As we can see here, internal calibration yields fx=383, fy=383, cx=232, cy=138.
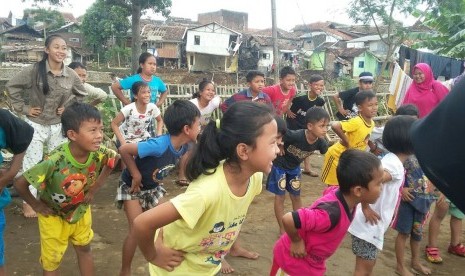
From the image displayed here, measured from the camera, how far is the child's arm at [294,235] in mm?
2234

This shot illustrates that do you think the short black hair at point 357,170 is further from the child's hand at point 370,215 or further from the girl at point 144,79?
the girl at point 144,79

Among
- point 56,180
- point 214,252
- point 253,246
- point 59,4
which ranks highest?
point 59,4

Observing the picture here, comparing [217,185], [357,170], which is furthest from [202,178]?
[357,170]

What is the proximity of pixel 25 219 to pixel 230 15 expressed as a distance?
49.8m

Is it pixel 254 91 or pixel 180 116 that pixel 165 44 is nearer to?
pixel 254 91

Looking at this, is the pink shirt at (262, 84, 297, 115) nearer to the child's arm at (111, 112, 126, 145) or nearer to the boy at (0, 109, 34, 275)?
the child's arm at (111, 112, 126, 145)

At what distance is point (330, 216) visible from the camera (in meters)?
2.28

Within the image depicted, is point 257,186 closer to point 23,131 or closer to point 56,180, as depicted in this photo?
point 56,180

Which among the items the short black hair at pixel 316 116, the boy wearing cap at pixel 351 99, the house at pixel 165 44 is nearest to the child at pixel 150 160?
the short black hair at pixel 316 116

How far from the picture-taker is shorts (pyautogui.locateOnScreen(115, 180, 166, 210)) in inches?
125

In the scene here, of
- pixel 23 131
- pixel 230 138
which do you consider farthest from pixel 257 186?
pixel 23 131

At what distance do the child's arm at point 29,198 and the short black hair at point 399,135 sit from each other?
2551 mm

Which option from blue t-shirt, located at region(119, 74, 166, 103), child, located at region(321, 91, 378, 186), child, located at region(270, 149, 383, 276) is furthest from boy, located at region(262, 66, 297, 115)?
child, located at region(270, 149, 383, 276)

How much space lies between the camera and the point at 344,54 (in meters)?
36.0
